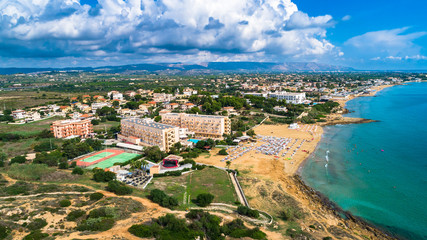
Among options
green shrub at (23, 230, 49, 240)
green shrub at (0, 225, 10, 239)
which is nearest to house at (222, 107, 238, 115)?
green shrub at (23, 230, 49, 240)

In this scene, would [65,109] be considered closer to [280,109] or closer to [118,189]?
[118,189]

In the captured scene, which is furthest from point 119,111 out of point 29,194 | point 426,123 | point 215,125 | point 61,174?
point 426,123

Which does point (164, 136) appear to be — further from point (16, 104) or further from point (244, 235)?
point (16, 104)

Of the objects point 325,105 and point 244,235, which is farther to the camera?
point 325,105

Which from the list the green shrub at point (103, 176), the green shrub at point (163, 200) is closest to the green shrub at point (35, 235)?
the green shrub at point (163, 200)

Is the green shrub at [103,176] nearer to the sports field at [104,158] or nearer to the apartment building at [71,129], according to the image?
the sports field at [104,158]

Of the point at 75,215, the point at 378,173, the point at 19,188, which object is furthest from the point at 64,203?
the point at 378,173
